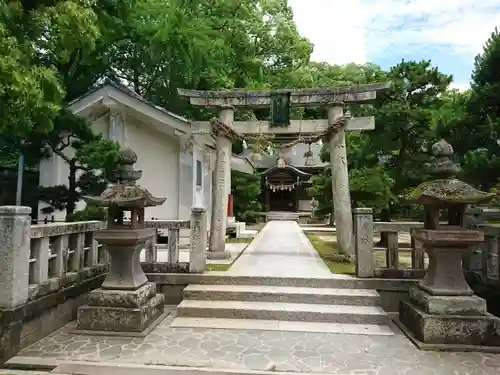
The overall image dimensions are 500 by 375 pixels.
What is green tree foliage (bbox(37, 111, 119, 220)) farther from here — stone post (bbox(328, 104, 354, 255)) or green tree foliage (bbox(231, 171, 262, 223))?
green tree foliage (bbox(231, 171, 262, 223))

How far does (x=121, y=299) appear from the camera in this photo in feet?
20.1

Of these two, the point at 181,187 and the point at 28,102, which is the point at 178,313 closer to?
the point at 28,102

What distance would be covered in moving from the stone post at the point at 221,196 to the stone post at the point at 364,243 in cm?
395

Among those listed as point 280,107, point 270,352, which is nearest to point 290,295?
point 270,352

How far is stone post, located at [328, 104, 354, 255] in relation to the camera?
1019 centimetres

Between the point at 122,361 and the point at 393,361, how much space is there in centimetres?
379

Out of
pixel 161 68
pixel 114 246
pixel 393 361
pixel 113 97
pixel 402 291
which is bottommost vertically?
pixel 393 361

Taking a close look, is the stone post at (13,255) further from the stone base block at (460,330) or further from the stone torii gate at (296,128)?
the stone base block at (460,330)

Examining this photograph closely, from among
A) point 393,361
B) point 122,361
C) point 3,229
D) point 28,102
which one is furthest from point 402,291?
point 28,102

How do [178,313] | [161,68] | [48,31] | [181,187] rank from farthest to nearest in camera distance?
1. [161,68]
2. [181,187]
3. [48,31]
4. [178,313]

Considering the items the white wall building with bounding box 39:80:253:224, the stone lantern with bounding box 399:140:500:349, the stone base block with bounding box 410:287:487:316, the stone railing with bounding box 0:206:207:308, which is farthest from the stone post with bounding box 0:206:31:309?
the white wall building with bounding box 39:80:253:224

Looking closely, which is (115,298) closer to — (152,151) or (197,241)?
(197,241)

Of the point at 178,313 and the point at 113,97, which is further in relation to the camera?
the point at 113,97

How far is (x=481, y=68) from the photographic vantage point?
922 centimetres
